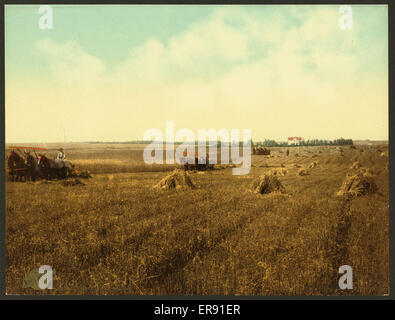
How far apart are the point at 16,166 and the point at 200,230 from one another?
430 centimetres

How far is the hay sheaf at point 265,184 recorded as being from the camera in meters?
7.53

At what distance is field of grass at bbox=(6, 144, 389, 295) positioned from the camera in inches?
240

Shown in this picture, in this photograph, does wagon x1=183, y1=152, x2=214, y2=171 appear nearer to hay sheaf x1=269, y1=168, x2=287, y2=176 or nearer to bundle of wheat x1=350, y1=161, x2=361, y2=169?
hay sheaf x1=269, y1=168, x2=287, y2=176

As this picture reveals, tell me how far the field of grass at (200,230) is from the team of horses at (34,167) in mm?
185

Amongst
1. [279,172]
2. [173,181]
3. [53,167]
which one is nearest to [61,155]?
[53,167]

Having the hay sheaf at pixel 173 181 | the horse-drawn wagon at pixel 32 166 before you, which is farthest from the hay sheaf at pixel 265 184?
the horse-drawn wagon at pixel 32 166

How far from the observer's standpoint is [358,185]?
Result: 288 inches

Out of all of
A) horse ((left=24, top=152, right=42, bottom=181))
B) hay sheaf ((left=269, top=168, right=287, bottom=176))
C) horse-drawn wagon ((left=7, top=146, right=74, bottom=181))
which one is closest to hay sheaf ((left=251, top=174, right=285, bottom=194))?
hay sheaf ((left=269, top=168, right=287, bottom=176))

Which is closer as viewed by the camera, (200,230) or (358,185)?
(200,230)

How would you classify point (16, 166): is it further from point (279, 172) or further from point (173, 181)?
point (279, 172)

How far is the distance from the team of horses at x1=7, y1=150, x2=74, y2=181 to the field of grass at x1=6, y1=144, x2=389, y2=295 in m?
0.19

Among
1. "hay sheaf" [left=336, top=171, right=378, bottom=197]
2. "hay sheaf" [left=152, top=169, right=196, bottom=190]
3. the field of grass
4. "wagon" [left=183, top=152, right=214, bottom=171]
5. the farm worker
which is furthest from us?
"wagon" [left=183, top=152, right=214, bottom=171]

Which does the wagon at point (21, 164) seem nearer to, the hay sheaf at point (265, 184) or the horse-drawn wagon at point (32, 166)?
the horse-drawn wagon at point (32, 166)

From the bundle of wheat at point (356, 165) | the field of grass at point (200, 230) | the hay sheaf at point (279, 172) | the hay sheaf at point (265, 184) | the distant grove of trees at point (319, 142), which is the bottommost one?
the field of grass at point (200, 230)
